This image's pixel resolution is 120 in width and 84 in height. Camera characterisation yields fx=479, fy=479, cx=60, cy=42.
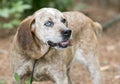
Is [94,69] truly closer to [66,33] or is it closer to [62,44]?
[62,44]

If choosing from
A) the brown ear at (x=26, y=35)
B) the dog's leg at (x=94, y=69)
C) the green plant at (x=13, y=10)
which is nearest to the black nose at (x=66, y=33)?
the brown ear at (x=26, y=35)

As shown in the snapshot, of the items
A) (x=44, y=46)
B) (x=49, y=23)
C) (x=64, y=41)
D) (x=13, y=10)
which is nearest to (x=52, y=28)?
(x=49, y=23)

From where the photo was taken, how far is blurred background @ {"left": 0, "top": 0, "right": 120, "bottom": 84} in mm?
8891

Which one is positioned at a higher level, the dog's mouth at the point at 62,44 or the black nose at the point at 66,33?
the black nose at the point at 66,33

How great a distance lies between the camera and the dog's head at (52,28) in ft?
20.5

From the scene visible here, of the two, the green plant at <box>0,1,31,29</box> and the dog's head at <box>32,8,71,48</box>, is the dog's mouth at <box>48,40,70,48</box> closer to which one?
the dog's head at <box>32,8,71,48</box>

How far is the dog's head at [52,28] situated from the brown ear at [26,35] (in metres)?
0.09

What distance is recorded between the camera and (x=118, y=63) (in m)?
9.63

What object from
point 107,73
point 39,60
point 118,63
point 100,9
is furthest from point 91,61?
point 100,9

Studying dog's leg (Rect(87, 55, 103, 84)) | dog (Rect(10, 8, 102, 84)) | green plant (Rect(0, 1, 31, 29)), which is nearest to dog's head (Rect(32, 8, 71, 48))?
dog (Rect(10, 8, 102, 84))

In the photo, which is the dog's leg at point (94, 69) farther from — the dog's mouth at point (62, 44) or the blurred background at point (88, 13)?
the dog's mouth at point (62, 44)

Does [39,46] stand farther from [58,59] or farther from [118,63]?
[118,63]

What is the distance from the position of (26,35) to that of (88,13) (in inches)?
265

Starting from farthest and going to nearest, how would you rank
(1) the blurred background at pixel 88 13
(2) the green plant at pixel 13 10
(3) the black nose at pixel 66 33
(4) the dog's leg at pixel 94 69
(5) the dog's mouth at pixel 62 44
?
(2) the green plant at pixel 13 10
(1) the blurred background at pixel 88 13
(4) the dog's leg at pixel 94 69
(5) the dog's mouth at pixel 62 44
(3) the black nose at pixel 66 33
